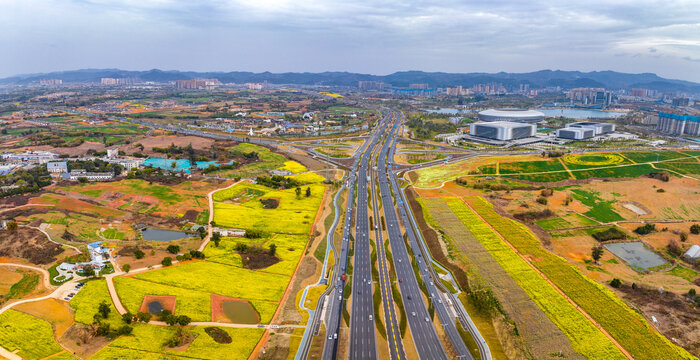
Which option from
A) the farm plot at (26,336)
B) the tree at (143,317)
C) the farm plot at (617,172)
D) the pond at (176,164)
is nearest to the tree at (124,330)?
the tree at (143,317)

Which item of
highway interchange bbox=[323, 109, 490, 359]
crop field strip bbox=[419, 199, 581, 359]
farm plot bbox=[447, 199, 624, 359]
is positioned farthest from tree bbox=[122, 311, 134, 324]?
farm plot bbox=[447, 199, 624, 359]

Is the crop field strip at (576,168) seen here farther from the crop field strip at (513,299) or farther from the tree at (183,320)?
the tree at (183,320)

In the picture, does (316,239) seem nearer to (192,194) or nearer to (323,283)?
(323,283)

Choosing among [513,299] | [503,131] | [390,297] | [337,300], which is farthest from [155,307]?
[503,131]

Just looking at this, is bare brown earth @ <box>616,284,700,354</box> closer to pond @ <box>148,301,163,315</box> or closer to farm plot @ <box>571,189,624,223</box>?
farm plot @ <box>571,189,624,223</box>

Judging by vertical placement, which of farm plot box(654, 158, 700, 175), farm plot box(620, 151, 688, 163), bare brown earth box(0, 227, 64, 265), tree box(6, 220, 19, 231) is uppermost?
farm plot box(620, 151, 688, 163)
